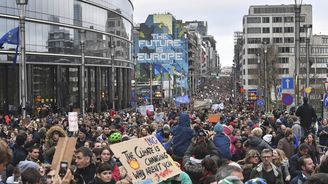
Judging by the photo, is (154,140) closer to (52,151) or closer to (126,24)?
(52,151)

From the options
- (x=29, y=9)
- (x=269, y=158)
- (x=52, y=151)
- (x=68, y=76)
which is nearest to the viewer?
(x=269, y=158)

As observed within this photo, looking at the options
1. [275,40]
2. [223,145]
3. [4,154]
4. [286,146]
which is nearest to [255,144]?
[223,145]

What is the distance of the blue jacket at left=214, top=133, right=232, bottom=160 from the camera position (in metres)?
11.5

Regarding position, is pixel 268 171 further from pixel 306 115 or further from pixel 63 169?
pixel 306 115

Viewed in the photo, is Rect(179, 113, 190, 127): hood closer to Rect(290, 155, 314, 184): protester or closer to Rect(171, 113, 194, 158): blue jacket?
Rect(171, 113, 194, 158): blue jacket

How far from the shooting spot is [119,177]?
27.9 ft

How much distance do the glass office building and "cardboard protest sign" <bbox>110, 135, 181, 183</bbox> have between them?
1579 inches

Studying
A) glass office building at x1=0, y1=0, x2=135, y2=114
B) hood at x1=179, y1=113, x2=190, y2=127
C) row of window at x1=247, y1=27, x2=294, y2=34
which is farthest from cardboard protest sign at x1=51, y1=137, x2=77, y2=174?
row of window at x1=247, y1=27, x2=294, y2=34

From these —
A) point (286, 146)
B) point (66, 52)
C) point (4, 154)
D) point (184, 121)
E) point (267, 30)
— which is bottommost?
point (286, 146)

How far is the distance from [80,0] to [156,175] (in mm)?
60086

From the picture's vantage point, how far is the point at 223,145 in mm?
11539

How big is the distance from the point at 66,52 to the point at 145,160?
5452 cm

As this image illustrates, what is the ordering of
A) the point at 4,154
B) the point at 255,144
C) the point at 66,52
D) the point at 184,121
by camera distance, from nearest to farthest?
the point at 4,154 < the point at 184,121 < the point at 255,144 < the point at 66,52

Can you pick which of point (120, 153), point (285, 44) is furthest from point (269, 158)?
point (285, 44)
